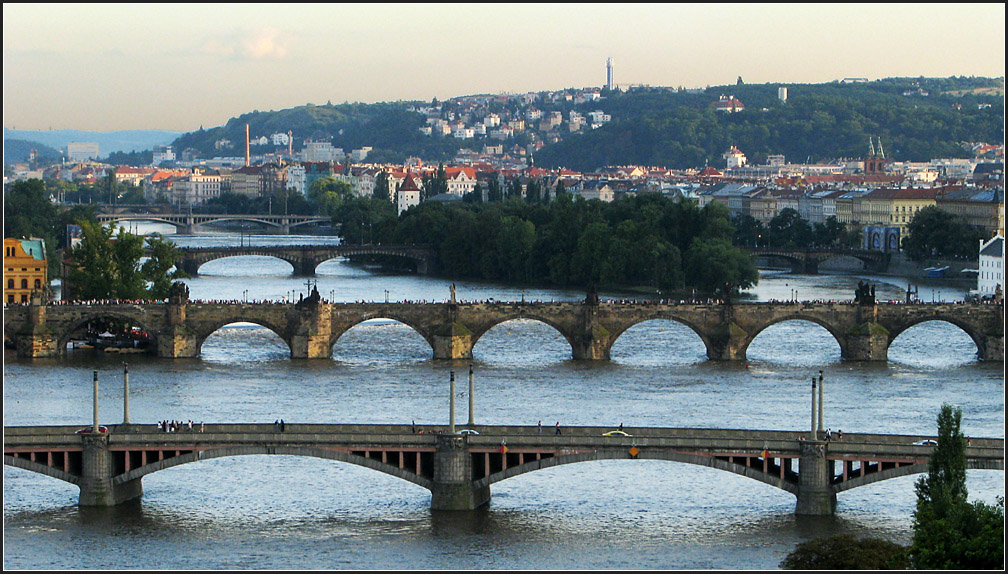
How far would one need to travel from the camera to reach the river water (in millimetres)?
29531

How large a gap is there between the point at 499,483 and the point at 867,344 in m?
19.9

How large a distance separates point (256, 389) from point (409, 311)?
801 centimetres

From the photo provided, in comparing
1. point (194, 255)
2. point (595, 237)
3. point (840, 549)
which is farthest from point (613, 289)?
point (840, 549)

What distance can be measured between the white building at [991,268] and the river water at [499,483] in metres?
5.68

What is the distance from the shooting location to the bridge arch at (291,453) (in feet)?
103

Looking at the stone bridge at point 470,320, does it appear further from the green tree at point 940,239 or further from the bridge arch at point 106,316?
the green tree at point 940,239

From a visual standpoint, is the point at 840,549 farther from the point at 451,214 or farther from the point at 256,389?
the point at 451,214

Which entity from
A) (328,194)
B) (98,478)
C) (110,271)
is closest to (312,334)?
(110,271)

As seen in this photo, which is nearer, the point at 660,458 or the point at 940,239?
the point at 660,458

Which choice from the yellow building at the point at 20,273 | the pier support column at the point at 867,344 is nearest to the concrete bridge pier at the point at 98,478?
the pier support column at the point at 867,344

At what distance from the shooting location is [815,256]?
8806cm

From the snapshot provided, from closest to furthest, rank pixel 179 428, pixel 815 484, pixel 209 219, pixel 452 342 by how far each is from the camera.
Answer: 1. pixel 815 484
2. pixel 179 428
3. pixel 452 342
4. pixel 209 219

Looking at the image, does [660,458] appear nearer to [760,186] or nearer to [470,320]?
[470,320]

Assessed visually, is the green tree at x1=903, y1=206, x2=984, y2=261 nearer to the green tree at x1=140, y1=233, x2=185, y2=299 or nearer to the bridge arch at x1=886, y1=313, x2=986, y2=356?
the bridge arch at x1=886, y1=313, x2=986, y2=356
